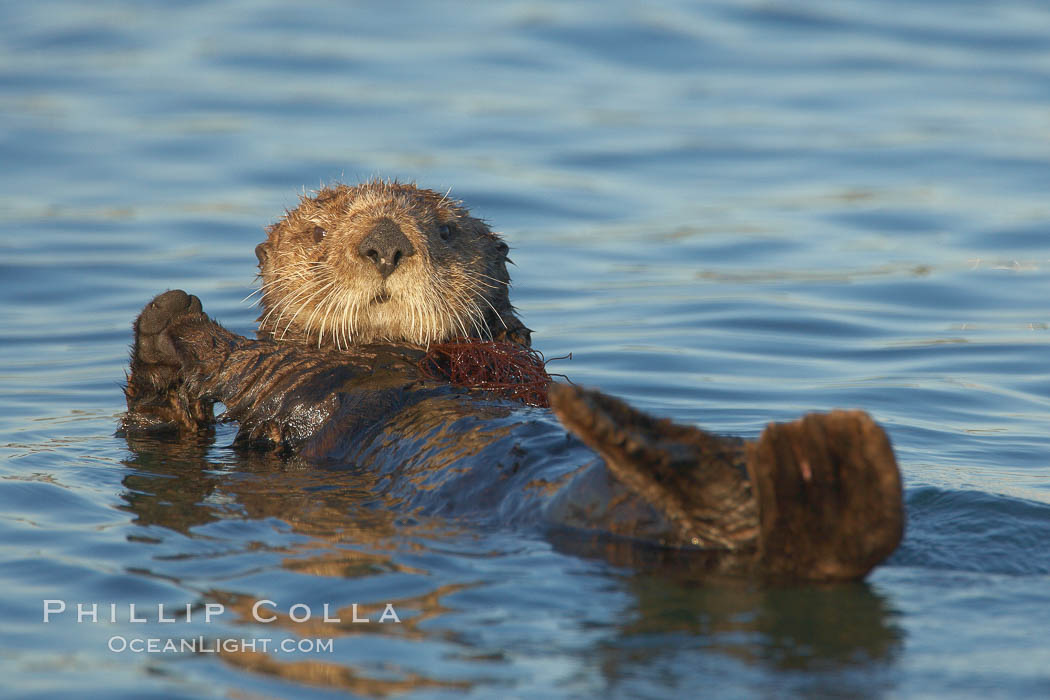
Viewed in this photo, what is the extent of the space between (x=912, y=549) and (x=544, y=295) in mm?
5076

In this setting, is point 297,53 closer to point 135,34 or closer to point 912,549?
point 135,34

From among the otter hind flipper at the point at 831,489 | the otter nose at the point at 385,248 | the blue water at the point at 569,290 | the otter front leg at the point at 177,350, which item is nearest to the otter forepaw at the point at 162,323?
the otter front leg at the point at 177,350

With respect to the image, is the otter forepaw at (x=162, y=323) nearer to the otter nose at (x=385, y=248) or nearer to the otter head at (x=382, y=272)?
the otter head at (x=382, y=272)

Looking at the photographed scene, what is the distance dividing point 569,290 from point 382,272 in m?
4.07

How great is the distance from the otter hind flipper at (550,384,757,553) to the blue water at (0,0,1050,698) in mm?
177

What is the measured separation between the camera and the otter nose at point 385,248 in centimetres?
495

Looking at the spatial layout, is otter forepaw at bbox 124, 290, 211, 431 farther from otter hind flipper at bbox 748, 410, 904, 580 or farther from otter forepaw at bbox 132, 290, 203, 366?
otter hind flipper at bbox 748, 410, 904, 580

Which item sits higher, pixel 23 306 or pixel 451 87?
pixel 451 87

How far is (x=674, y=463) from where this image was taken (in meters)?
3.36

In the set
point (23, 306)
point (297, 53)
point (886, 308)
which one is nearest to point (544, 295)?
point (886, 308)

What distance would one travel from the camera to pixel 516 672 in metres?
3.06

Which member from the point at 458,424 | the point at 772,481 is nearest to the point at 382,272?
the point at 458,424

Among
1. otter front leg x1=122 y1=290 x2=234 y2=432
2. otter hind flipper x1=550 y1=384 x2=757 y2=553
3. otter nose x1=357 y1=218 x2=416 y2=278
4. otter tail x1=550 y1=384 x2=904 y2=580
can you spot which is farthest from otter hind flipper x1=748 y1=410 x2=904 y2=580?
otter front leg x1=122 y1=290 x2=234 y2=432

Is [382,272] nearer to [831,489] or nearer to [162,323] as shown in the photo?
[162,323]
